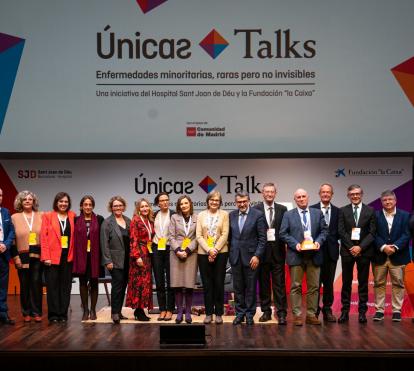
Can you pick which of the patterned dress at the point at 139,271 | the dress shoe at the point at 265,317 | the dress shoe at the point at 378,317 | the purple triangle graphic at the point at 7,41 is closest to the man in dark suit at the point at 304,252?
the dress shoe at the point at 265,317

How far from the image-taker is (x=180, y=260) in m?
6.46

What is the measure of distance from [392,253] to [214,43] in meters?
3.96

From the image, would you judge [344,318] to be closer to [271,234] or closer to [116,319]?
[271,234]

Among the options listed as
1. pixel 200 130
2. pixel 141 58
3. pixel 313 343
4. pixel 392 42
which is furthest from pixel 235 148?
pixel 313 343

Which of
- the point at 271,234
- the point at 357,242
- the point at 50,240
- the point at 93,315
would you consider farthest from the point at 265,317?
the point at 50,240

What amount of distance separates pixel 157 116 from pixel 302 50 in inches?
89.0

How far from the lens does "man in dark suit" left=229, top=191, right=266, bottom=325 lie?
6301 mm

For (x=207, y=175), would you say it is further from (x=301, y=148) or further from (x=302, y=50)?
(x=302, y=50)

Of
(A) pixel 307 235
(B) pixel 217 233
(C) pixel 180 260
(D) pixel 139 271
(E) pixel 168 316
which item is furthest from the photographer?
(E) pixel 168 316

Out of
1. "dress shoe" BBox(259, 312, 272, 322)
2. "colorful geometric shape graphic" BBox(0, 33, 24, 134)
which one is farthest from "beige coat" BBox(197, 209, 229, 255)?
"colorful geometric shape graphic" BBox(0, 33, 24, 134)

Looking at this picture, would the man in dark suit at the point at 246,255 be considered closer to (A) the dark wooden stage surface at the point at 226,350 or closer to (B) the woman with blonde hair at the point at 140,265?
(A) the dark wooden stage surface at the point at 226,350

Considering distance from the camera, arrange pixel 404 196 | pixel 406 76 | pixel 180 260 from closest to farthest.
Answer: pixel 180 260
pixel 406 76
pixel 404 196

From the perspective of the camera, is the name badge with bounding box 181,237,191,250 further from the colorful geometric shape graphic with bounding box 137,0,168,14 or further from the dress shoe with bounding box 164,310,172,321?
the colorful geometric shape graphic with bounding box 137,0,168,14

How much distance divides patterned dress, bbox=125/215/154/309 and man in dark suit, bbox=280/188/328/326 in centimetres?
149
